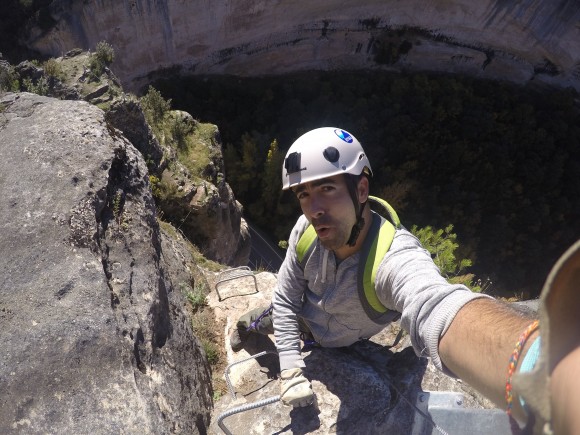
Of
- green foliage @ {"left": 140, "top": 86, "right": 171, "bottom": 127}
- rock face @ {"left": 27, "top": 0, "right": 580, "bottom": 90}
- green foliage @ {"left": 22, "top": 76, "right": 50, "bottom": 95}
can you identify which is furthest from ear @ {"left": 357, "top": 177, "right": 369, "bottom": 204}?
rock face @ {"left": 27, "top": 0, "right": 580, "bottom": 90}

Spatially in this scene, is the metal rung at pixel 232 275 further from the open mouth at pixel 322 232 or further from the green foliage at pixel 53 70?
the green foliage at pixel 53 70

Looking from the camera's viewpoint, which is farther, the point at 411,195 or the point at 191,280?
the point at 411,195

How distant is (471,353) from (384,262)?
2.79ft

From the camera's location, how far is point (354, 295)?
107 inches

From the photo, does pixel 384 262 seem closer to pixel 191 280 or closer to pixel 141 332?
pixel 141 332

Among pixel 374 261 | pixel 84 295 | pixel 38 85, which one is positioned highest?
pixel 38 85

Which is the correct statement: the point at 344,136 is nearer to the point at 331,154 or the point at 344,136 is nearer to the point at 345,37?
the point at 331,154

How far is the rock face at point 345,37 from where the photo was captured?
1689cm

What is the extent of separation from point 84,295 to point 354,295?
5.50ft

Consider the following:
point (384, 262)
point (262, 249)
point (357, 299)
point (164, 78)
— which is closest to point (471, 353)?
point (384, 262)

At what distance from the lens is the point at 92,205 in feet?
10.7

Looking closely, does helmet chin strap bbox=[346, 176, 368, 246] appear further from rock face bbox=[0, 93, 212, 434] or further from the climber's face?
rock face bbox=[0, 93, 212, 434]

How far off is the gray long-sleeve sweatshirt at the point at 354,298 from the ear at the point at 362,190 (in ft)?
1.05

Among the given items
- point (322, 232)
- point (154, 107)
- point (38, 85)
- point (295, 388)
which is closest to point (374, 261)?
point (322, 232)
